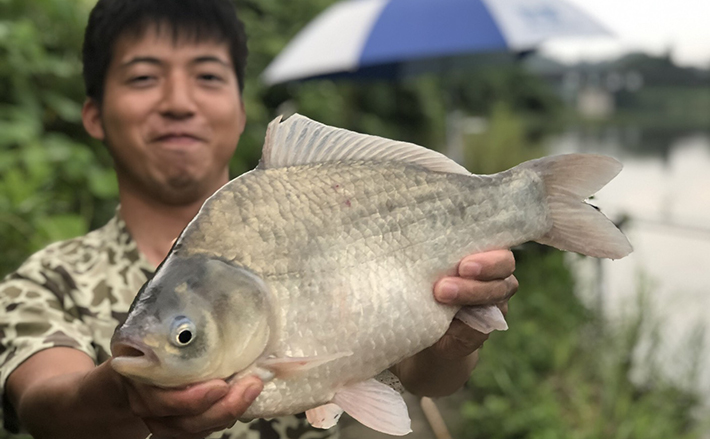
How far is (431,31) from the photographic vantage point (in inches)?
170

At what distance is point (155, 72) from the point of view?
133 centimetres

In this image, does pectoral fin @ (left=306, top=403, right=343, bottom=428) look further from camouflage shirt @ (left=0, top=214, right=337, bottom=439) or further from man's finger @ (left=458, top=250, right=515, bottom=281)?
camouflage shirt @ (left=0, top=214, right=337, bottom=439)

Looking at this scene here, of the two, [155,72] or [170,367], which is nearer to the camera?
[170,367]

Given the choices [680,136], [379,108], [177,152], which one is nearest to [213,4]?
[177,152]

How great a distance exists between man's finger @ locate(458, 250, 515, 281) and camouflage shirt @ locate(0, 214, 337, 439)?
2.13 feet

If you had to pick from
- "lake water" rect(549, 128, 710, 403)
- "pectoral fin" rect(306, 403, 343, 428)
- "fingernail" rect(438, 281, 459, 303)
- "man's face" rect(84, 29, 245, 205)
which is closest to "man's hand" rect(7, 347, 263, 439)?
"pectoral fin" rect(306, 403, 343, 428)

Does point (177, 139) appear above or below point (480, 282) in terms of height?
above

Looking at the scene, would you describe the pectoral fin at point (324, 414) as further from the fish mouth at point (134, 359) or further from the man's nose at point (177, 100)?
the man's nose at point (177, 100)

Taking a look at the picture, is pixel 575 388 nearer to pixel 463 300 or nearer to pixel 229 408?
pixel 463 300

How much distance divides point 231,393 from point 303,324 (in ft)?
0.40

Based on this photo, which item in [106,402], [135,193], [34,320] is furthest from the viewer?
[135,193]

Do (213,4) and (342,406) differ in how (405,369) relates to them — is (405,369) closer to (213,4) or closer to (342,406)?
(342,406)

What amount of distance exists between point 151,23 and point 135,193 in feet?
1.17

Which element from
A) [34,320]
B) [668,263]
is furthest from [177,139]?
[668,263]
